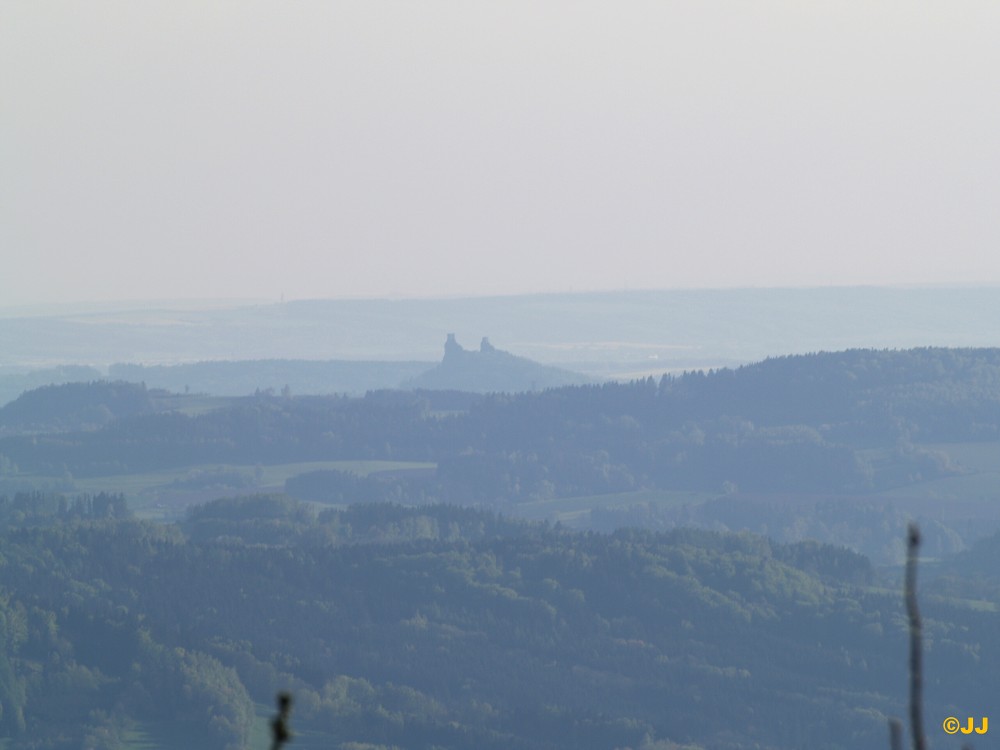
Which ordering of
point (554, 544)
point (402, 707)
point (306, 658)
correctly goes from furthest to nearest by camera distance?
point (554, 544)
point (306, 658)
point (402, 707)

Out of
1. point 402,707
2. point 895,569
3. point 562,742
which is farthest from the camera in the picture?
point 895,569

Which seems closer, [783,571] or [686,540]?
→ [783,571]

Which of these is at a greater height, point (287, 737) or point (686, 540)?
point (287, 737)

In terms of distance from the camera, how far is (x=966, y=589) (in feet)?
507

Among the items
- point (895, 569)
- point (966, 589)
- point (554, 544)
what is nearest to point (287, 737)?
point (966, 589)

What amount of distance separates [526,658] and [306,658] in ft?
49.9

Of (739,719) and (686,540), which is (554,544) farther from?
(739,719)
